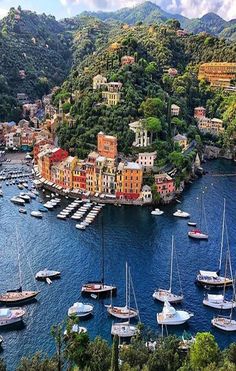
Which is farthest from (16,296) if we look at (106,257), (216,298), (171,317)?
(216,298)

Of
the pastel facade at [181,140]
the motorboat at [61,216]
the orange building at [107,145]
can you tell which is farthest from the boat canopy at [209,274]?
the pastel facade at [181,140]

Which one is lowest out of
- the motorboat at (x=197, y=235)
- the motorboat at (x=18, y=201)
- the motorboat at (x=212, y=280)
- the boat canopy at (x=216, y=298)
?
the boat canopy at (x=216, y=298)

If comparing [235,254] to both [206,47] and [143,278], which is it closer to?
[143,278]

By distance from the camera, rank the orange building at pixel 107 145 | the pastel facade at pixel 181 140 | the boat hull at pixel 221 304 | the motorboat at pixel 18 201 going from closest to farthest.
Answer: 1. the boat hull at pixel 221 304
2. the motorboat at pixel 18 201
3. the orange building at pixel 107 145
4. the pastel facade at pixel 181 140

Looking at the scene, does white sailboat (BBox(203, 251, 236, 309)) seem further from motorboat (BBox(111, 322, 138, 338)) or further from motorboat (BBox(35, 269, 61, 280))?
motorboat (BBox(35, 269, 61, 280))

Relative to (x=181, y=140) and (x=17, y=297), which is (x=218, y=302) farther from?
(x=181, y=140)

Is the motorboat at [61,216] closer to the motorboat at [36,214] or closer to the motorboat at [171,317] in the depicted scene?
the motorboat at [36,214]

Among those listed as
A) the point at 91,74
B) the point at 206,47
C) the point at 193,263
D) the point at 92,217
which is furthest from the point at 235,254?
the point at 206,47
